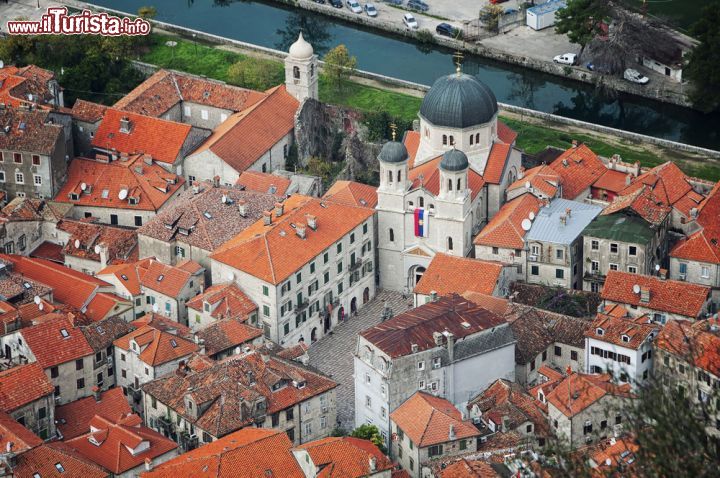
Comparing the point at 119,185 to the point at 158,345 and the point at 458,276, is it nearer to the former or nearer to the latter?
the point at 158,345

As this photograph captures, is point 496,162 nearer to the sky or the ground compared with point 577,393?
nearer to the sky

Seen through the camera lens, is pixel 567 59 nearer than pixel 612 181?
No

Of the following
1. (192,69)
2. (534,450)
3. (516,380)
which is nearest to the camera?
(534,450)

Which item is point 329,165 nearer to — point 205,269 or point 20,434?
point 205,269

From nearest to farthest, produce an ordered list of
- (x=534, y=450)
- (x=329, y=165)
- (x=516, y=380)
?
1. (x=534, y=450)
2. (x=516, y=380)
3. (x=329, y=165)

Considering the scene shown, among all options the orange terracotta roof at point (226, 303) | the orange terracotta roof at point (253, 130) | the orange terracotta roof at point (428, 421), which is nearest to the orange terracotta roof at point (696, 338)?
the orange terracotta roof at point (428, 421)

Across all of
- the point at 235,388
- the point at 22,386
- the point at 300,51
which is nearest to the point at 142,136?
the point at 300,51

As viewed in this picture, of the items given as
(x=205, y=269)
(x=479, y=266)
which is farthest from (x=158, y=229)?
(x=479, y=266)
